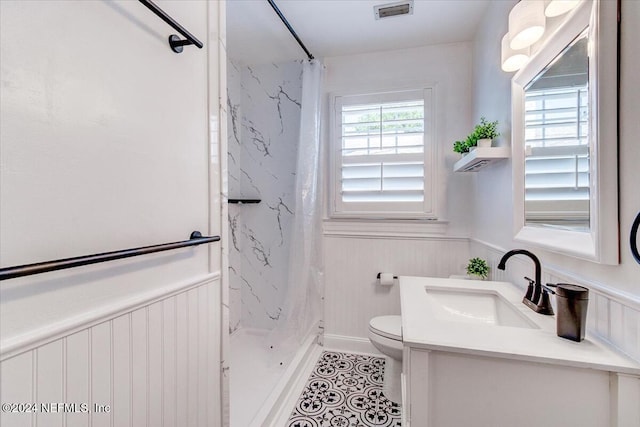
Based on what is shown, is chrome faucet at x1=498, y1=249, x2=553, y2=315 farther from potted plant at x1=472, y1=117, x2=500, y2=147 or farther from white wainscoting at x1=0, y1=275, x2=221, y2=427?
white wainscoting at x1=0, y1=275, x2=221, y2=427

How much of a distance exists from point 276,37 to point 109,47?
5.42 feet

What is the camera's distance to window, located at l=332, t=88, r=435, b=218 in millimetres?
2211

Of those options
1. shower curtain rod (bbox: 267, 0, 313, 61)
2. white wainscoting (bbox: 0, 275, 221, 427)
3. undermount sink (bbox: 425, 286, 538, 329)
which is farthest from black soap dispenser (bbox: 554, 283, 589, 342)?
shower curtain rod (bbox: 267, 0, 313, 61)

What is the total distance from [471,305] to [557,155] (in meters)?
0.73

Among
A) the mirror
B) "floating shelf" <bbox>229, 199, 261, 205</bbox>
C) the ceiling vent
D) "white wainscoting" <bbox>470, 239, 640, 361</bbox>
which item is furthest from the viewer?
"floating shelf" <bbox>229, 199, 261, 205</bbox>

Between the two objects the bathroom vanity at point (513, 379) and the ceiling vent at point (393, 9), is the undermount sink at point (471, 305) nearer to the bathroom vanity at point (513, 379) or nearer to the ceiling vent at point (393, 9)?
the bathroom vanity at point (513, 379)

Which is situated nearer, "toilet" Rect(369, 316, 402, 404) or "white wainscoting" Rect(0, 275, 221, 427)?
"white wainscoting" Rect(0, 275, 221, 427)

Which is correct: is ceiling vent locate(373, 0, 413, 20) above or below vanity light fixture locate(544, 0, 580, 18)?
above

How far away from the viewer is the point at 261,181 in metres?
2.54

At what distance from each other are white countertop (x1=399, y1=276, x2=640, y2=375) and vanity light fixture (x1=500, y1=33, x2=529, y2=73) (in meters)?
1.03

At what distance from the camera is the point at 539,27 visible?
43.6 inches

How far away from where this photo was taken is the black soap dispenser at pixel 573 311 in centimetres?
84

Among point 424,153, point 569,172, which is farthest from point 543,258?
point 424,153

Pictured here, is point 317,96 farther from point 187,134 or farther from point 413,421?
point 413,421
